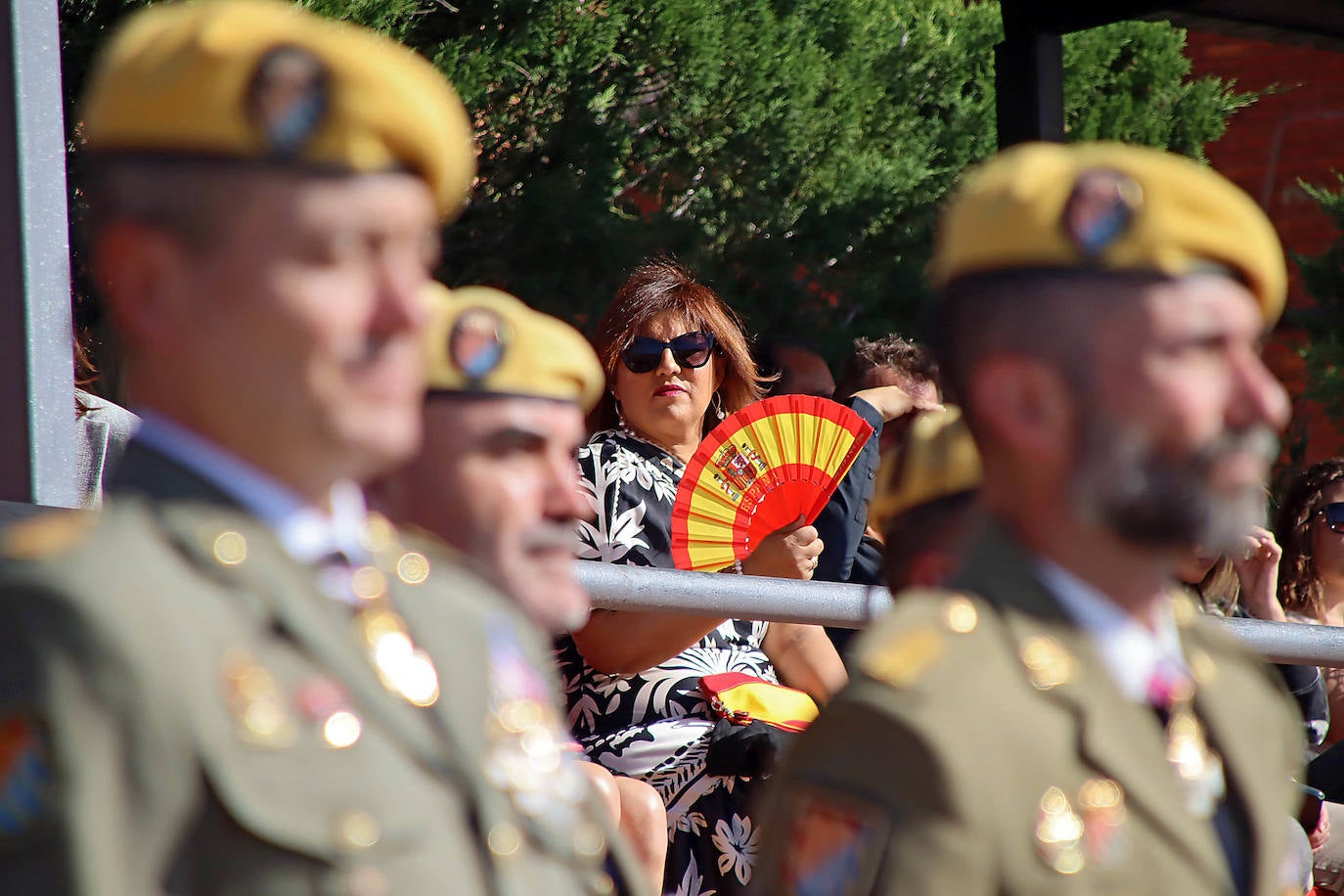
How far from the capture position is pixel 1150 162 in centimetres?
146

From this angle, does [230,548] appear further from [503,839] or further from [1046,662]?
[1046,662]

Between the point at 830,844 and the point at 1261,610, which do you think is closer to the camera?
the point at 830,844

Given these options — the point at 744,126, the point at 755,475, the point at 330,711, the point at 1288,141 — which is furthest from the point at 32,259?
the point at 1288,141

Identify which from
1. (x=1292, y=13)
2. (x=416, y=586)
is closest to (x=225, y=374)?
(x=416, y=586)

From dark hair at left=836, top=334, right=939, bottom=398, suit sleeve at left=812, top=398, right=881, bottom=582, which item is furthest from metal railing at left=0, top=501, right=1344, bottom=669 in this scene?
dark hair at left=836, top=334, right=939, bottom=398

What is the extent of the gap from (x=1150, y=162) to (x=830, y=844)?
0.64 meters

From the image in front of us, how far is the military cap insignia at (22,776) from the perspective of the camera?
3.74 ft

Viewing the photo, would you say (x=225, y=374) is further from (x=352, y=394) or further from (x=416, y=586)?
(x=416, y=586)

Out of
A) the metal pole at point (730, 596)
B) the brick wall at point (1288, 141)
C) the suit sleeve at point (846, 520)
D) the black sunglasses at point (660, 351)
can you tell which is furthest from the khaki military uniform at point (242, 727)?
the brick wall at point (1288, 141)

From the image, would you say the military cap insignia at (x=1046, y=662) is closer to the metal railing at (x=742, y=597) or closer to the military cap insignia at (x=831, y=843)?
the military cap insignia at (x=831, y=843)

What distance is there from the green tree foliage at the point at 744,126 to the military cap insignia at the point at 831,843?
4.71m

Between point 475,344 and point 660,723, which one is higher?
point 475,344

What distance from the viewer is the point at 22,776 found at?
115cm

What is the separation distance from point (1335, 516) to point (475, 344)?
409 centimetres
